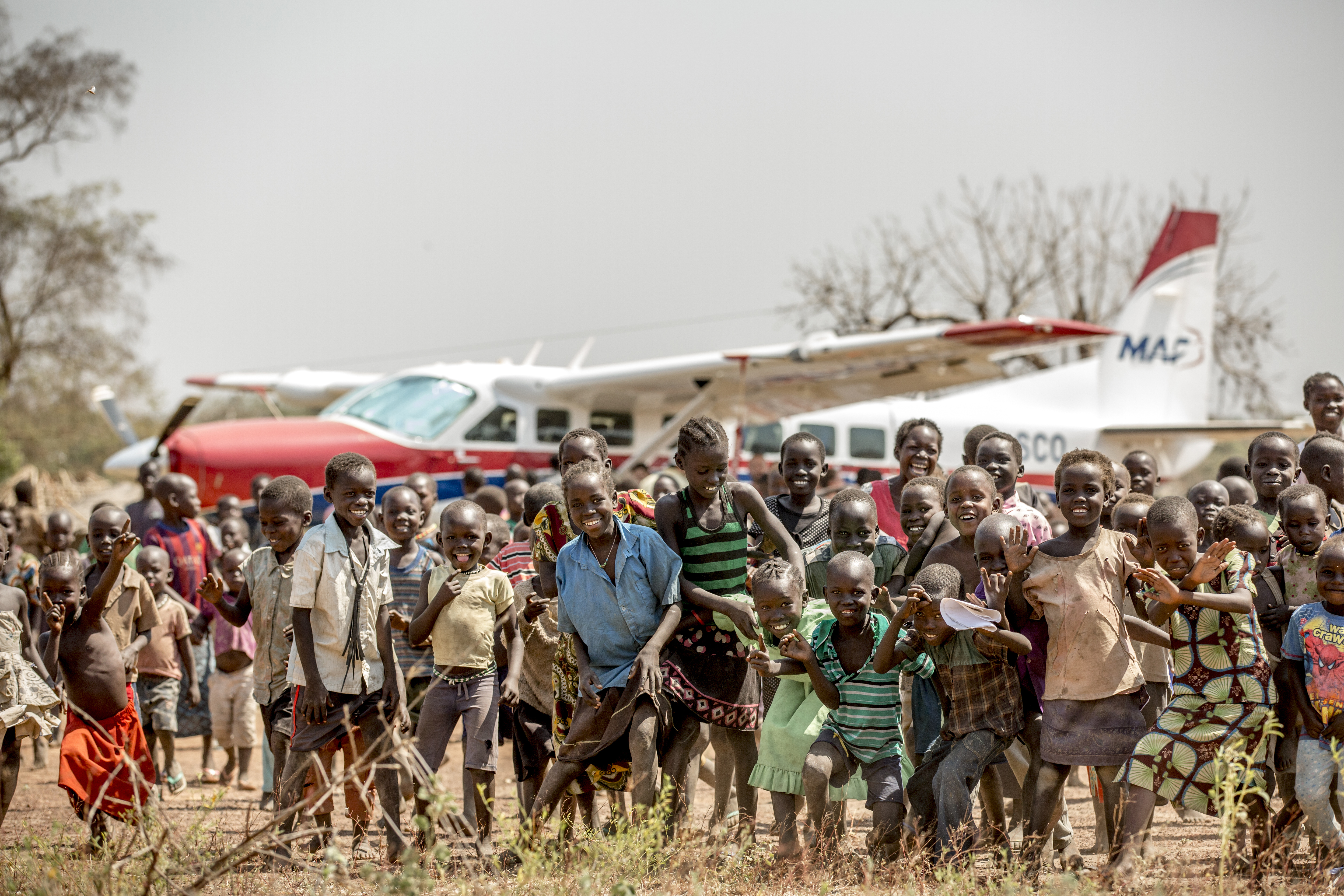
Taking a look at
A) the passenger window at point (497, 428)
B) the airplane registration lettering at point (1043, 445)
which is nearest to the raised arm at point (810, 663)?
the passenger window at point (497, 428)

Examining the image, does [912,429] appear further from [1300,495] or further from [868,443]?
[868,443]

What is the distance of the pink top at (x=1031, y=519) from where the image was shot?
5.06 m

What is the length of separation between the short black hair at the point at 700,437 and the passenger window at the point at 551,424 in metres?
9.34

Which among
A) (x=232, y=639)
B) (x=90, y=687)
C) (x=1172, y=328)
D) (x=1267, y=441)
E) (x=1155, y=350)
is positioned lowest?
(x=232, y=639)

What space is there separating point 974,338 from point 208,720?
27.6 feet

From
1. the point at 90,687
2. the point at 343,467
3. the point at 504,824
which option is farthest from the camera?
the point at 90,687

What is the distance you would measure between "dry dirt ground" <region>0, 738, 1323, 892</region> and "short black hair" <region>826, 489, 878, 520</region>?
1.36 metres

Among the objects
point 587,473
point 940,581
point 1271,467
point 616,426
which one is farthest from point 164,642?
point 616,426

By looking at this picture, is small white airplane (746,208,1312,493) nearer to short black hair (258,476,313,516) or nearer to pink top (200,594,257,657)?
pink top (200,594,257,657)

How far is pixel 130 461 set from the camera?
13.3 meters

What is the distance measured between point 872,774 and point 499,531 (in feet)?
8.23

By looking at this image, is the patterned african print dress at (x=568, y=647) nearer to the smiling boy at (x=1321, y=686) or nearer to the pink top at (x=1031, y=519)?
the pink top at (x=1031, y=519)

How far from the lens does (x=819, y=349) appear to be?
1332 centimetres

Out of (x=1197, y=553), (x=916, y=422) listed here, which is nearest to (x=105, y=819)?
(x=916, y=422)
